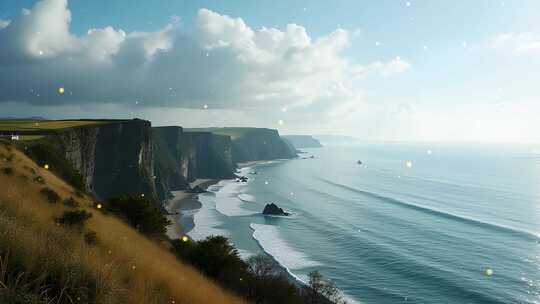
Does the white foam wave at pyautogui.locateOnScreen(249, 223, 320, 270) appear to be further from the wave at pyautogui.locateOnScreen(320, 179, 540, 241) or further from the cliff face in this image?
the wave at pyautogui.locateOnScreen(320, 179, 540, 241)

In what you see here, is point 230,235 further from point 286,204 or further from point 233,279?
point 233,279

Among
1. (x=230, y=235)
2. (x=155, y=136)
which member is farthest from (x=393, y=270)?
(x=155, y=136)

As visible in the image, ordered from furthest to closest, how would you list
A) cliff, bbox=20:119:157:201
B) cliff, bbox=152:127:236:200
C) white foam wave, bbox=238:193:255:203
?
cliff, bbox=152:127:236:200, white foam wave, bbox=238:193:255:203, cliff, bbox=20:119:157:201

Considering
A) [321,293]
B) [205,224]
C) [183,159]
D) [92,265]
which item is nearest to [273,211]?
[205,224]

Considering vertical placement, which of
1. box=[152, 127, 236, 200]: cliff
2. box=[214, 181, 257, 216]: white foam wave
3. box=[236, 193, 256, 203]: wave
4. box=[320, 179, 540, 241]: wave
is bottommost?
box=[214, 181, 257, 216]: white foam wave

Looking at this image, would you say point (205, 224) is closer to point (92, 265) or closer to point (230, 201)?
point (230, 201)

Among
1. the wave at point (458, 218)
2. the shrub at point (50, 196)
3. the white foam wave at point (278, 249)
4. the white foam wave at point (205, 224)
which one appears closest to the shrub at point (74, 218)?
the shrub at point (50, 196)

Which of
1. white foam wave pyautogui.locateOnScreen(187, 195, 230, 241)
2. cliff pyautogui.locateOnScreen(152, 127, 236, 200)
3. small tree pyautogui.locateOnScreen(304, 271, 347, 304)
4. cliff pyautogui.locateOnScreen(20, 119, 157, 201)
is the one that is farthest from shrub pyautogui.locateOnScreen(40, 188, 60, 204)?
cliff pyautogui.locateOnScreen(152, 127, 236, 200)
